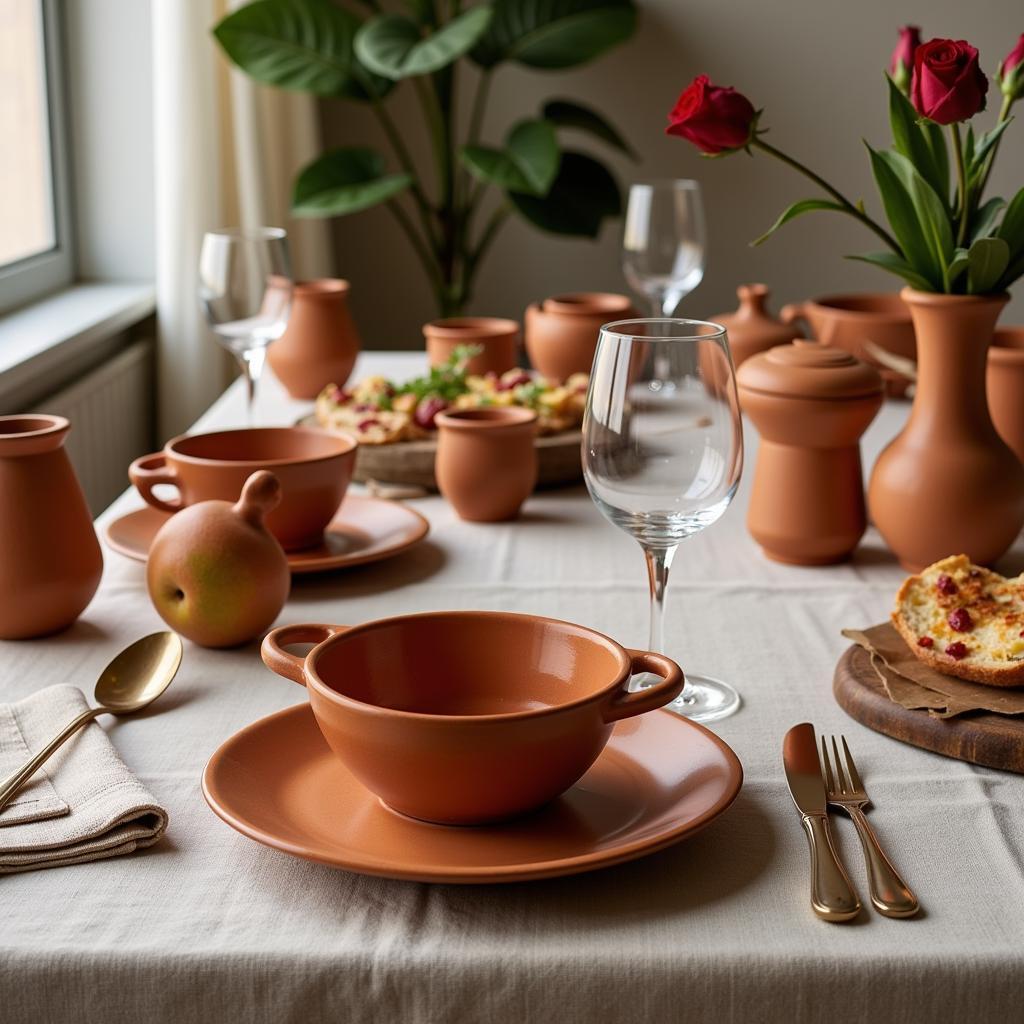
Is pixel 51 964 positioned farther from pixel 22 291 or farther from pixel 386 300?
pixel 386 300

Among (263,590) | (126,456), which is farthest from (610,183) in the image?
(263,590)

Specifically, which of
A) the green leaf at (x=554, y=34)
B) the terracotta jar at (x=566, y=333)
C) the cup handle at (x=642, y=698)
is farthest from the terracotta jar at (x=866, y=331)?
the green leaf at (x=554, y=34)

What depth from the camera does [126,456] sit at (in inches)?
106

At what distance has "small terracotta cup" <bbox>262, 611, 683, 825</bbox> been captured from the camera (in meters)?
0.61

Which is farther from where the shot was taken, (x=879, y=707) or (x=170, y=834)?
(x=879, y=707)

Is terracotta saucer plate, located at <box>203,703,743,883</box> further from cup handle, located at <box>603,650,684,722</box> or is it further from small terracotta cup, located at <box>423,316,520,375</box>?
small terracotta cup, located at <box>423,316,520,375</box>

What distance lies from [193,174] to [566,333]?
49.8 inches

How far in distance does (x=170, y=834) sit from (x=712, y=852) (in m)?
0.28

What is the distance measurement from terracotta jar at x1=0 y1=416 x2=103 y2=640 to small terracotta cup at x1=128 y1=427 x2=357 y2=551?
12 centimetres

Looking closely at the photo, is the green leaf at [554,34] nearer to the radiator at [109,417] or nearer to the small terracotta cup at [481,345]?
the radiator at [109,417]

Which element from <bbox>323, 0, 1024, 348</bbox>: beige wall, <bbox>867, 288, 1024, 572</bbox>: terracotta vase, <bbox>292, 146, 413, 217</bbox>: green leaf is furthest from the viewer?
<bbox>323, 0, 1024, 348</bbox>: beige wall

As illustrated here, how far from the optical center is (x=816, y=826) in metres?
0.67

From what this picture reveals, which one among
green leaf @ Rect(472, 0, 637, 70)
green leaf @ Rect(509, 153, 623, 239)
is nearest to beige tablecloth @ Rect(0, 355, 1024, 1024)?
green leaf @ Rect(509, 153, 623, 239)

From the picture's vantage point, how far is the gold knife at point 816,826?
23.6 inches
